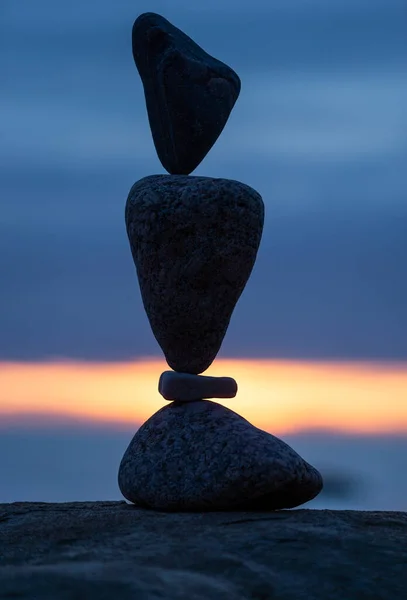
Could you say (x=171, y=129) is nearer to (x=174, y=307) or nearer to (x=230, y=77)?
(x=230, y=77)

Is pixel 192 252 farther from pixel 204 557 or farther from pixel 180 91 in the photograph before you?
pixel 204 557

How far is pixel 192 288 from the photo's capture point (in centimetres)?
751

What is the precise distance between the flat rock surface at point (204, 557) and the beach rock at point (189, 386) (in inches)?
45.1

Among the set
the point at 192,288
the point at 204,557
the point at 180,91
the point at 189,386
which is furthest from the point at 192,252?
the point at 204,557

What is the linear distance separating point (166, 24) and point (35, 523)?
4.36 meters

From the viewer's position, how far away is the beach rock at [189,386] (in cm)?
768

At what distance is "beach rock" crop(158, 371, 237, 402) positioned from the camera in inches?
302

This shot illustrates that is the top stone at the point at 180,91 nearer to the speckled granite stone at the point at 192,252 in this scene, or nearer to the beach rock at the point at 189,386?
the speckled granite stone at the point at 192,252

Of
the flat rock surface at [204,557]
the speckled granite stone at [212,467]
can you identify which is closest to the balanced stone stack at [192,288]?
the speckled granite stone at [212,467]

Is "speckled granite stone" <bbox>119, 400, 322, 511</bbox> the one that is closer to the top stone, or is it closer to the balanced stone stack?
the balanced stone stack

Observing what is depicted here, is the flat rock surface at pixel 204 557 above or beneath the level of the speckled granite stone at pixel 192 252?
beneath

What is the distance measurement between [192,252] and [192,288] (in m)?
0.30

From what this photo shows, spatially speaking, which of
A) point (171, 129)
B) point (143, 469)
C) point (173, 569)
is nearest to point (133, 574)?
point (173, 569)

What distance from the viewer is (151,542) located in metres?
5.73
